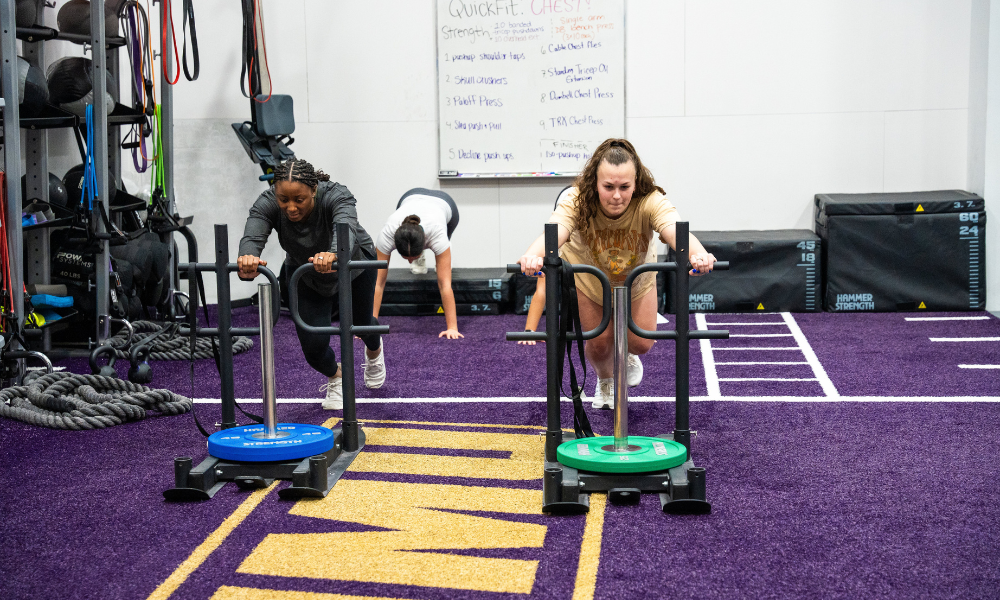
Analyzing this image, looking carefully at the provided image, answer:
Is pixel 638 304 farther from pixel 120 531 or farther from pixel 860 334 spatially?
pixel 860 334

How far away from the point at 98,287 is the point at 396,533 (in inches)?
118

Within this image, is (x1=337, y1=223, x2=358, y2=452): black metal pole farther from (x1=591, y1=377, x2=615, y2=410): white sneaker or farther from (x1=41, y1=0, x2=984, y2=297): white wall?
(x1=41, y1=0, x2=984, y2=297): white wall


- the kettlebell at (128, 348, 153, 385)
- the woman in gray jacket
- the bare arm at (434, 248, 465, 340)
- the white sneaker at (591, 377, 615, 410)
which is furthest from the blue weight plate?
the bare arm at (434, 248, 465, 340)

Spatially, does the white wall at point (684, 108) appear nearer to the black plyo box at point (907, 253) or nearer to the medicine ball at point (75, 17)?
the black plyo box at point (907, 253)

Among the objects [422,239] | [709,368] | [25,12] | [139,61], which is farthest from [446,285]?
[25,12]

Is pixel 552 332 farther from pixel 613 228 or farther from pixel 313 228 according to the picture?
pixel 313 228

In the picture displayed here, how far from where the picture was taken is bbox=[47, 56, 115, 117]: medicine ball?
5285mm

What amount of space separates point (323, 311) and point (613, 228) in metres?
1.31

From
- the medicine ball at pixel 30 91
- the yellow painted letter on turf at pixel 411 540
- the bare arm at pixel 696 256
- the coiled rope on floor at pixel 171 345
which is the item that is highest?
the medicine ball at pixel 30 91

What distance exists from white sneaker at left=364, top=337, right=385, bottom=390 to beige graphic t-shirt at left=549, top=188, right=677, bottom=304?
124 centimetres

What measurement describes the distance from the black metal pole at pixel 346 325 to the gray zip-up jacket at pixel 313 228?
1.37ft

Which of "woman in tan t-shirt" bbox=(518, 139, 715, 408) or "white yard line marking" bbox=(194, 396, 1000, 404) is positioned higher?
"woman in tan t-shirt" bbox=(518, 139, 715, 408)

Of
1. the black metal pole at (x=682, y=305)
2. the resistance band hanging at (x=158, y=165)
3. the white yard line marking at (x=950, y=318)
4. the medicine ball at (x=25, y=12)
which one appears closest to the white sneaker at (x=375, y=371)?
the black metal pole at (x=682, y=305)

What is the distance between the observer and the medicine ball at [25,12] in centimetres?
491
